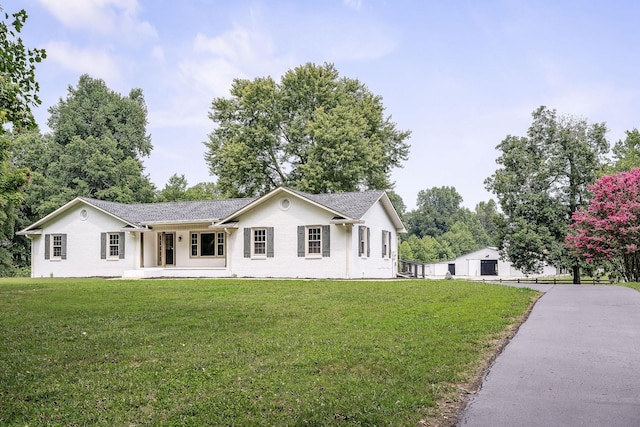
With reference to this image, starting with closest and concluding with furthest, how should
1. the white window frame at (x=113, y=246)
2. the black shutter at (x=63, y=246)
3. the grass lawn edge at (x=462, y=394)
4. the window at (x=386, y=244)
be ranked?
the grass lawn edge at (x=462, y=394) < the white window frame at (x=113, y=246) < the window at (x=386, y=244) < the black shutter at (x=63, y=246)

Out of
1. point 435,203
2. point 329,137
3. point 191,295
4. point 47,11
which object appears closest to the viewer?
point 47,11

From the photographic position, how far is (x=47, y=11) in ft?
43.1

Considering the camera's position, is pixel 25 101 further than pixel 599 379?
Yes

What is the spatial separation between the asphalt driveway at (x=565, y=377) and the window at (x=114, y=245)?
21.9 meters

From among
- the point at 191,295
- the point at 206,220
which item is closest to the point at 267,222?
the point at 206,220

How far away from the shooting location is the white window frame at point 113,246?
1086 inches

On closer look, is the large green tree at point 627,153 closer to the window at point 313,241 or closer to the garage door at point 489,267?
the garage door at point 489,267

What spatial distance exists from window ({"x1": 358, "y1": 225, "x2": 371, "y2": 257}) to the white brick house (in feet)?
0.15

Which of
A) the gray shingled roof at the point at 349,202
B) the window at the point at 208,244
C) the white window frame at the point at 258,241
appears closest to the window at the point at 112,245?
the window at the point at 208,244

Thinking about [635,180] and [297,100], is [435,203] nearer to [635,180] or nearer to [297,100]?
[297,100]

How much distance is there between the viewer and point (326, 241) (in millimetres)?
23984

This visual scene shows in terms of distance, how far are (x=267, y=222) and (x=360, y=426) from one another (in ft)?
67.3

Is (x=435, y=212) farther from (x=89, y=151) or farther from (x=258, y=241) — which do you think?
(x=258, y=241)

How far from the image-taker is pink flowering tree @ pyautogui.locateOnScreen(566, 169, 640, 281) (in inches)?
937
